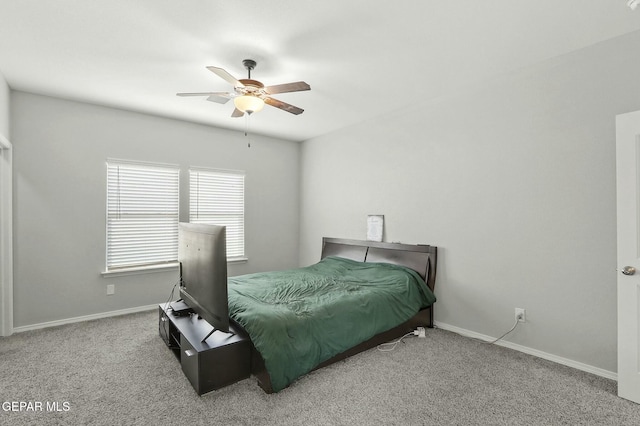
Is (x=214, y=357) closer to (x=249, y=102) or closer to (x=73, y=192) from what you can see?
(x=249, y=102)

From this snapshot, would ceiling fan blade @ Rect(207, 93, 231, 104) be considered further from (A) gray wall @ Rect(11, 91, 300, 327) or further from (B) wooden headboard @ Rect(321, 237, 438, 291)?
(B) wooden headboard @ Rect(321, 237, 438, 291)

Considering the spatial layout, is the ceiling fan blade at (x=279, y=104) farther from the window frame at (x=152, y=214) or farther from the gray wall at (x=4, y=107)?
the gray wall at (x=4, y=107)

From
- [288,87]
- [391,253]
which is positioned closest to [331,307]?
[391,253]

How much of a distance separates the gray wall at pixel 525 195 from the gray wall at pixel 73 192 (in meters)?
2.98

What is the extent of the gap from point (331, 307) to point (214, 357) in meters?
0.96

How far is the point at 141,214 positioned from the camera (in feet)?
13.2

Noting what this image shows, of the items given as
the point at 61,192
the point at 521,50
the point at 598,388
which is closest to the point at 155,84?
the point at 61,192

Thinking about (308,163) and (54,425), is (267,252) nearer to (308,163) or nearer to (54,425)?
(308,163)

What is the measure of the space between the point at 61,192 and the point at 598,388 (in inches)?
209

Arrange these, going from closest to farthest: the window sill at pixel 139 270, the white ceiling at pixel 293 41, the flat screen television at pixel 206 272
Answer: the white ceiling at pixel 293 41, the flat screen television at pixel 206 272, the window sill at pixel 139 270

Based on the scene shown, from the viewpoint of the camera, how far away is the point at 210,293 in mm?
2303

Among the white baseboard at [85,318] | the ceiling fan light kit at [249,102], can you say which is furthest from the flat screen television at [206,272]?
the white baseboard at [85,318]

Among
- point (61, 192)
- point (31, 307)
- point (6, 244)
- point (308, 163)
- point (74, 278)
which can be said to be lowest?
point (31, 307)

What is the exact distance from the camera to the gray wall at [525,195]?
2.43 m
